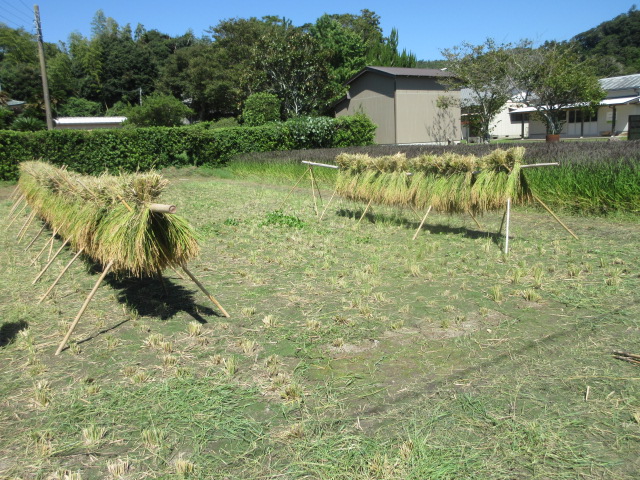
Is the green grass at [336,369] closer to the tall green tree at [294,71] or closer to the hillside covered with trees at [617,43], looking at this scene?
the tall green tree at [294,71]

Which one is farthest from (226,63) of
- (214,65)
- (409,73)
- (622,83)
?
(622,83)

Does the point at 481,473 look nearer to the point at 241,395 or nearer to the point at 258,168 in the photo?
the point at 241,395

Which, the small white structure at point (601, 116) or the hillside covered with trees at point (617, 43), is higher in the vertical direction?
the hillside covered with trees at point (617, 43)

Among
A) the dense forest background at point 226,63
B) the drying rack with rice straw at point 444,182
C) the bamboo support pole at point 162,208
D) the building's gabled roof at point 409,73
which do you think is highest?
the dense forest background at point 226,63

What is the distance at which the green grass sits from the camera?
2.84 meters

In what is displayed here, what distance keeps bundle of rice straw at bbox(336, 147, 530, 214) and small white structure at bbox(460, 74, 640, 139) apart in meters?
23.5

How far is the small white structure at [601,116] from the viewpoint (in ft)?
109

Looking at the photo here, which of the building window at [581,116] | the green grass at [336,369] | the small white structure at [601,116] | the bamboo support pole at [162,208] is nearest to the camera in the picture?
the green grass at [336,369]

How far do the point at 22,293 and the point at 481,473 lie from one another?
5779mm

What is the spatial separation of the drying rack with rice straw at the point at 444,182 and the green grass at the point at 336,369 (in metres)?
0.93

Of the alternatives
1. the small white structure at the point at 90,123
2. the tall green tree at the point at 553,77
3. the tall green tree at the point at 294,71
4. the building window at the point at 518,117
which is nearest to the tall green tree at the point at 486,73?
the tall green tree at the point at 553,77

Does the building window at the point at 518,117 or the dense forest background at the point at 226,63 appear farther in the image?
the building window at the point at 518,117

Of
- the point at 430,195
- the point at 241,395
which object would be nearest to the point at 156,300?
the point at 241,395

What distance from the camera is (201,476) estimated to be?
2695mm
